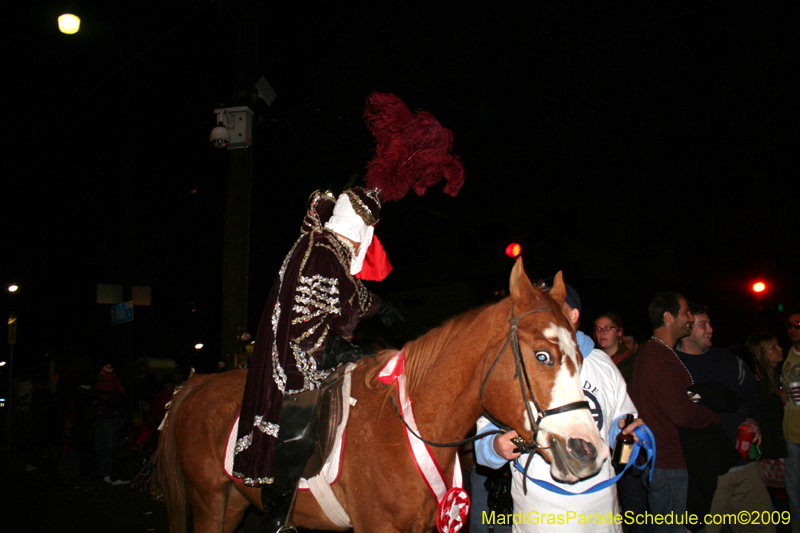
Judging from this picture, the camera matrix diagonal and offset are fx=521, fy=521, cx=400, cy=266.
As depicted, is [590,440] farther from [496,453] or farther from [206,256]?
[206,256]

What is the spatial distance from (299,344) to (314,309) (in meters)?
0.24

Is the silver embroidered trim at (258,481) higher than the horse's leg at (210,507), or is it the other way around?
the silver embroidered trim at (258,481)

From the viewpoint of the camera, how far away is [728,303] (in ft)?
67.9

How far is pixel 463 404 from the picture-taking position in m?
3.04

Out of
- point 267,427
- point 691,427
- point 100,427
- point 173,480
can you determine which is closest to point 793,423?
point 691,427

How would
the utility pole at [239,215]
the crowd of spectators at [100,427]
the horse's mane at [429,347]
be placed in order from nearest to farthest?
the horse's mane at [429,347], the utility pole at [239,215], the crowd of spectators at [100,427]

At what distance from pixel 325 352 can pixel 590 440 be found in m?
1.73

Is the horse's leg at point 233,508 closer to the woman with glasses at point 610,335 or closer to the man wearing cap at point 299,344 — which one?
the man wearing cap at point 299,344

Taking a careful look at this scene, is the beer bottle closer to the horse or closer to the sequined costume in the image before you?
the horse

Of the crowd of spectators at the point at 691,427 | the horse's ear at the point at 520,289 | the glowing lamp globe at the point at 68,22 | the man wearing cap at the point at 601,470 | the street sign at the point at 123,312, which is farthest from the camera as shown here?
the street sign at the point at 123,312

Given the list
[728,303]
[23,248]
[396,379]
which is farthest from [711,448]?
[23,248]

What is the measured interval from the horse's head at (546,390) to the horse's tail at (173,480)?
326cm

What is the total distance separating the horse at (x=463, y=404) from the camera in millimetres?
2502

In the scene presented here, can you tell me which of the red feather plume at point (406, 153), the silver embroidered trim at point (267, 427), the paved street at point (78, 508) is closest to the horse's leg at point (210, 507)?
the silver embroidered trim at point (267, 427)
